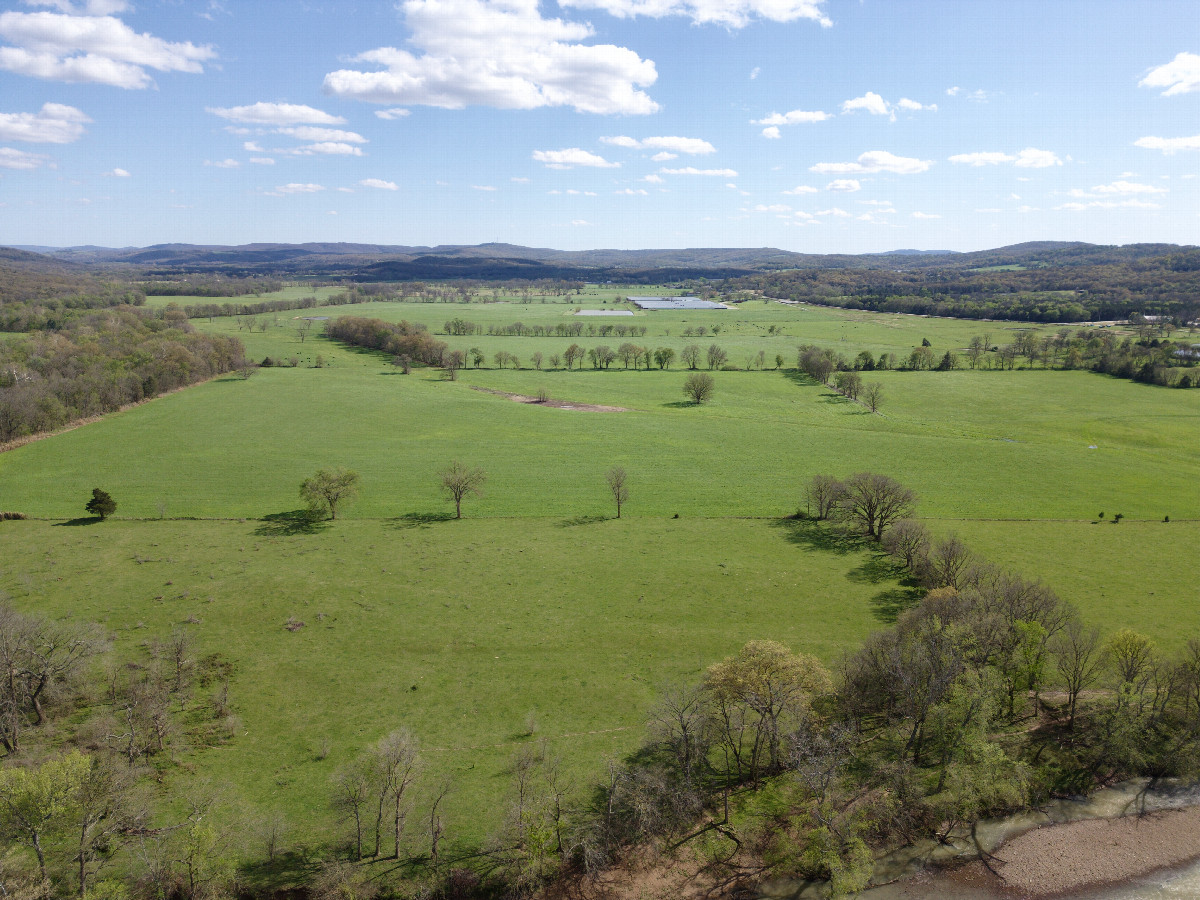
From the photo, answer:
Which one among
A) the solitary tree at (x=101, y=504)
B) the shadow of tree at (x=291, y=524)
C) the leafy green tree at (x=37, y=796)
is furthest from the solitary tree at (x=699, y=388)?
the leafy green tree at (x=37, y=796)

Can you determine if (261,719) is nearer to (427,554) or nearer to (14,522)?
(427,554)

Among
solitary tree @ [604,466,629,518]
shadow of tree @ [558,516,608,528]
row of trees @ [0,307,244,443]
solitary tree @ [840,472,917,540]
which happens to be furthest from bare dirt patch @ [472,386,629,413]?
row of trees @ [0,307,244,443]

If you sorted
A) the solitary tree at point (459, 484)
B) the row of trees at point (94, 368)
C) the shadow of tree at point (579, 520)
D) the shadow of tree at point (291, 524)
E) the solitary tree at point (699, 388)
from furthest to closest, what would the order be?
the solitary tree at point (699, 388) → the row of trees at point (94, 368) → the solitary tree at point (459, 484) → the shadow of tree at point (579, 520) → the shadow of tree at point (291, 524)

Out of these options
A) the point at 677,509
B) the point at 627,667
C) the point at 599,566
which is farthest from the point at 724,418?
the point at 627,667

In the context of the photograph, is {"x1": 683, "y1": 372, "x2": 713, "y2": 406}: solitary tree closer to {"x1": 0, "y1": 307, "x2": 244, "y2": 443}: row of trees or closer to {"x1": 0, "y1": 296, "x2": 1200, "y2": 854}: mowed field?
{"x1": 0, "y1": 296, "x2": 1200, "y2": 854}: mowed field

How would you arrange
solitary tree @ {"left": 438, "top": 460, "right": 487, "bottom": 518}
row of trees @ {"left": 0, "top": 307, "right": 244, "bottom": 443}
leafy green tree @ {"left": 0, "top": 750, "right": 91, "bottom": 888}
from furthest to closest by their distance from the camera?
row of trees @ {"left": 0, "top": 307, "right": 244, "bottom": 443} → solitary tree @ {"left": 438, "top": 460, "right": 487, "bottom": 518} → leafy green tree @ {"left": 0, "top": 750, "right": 91, "bottom": 888}

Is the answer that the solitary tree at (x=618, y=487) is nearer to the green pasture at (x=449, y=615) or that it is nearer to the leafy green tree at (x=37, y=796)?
the green pasture at (x=449, y=615)
